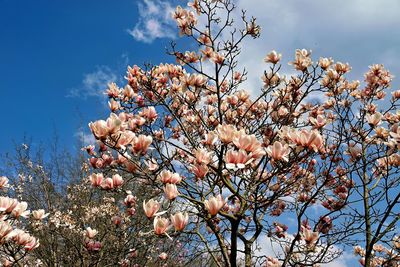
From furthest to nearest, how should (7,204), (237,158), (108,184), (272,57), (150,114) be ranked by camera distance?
(272,57)
(150,114)
(108,184)
(7,204)
(237,158)

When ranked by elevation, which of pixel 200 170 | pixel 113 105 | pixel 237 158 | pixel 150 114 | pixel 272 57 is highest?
pixel 272 57

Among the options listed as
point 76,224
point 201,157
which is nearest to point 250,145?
point 201,157

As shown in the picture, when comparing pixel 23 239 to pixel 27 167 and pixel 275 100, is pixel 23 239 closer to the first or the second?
pixel 275 100

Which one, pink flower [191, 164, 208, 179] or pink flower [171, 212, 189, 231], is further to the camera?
pink flower [191, 164, 208, 179]

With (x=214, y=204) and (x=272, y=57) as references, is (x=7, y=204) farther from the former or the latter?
(x=272, y=57)

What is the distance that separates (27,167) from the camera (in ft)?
35.8

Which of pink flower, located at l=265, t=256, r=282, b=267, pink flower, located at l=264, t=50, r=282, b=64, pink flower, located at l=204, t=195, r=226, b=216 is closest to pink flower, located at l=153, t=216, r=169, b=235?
pink flower, located at l=204, t=195, r=226, b=216

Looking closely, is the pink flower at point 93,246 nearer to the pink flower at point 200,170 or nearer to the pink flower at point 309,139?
the pink flower at point 200,170

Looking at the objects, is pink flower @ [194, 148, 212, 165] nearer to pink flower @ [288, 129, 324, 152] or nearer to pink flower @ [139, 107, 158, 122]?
pink flower @ [288, 129, 324, 152]

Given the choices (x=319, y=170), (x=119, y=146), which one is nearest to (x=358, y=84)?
(x=319, y=170)

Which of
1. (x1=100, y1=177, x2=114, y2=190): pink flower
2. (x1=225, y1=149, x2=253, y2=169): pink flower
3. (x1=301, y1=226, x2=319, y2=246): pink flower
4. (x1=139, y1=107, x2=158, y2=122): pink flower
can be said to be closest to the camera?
(x1=225, y1=149, x2=253, y2=169): pink flower

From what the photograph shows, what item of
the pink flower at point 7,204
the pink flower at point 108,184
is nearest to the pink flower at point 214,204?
the pink flower at point 108,184

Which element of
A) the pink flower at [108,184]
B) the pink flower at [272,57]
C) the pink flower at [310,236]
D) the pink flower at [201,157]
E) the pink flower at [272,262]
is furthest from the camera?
the pink flower at [272,57]

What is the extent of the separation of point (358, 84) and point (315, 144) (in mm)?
3784
